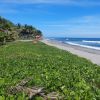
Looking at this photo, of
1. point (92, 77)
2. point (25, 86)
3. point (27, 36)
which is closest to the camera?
point (25, 86)

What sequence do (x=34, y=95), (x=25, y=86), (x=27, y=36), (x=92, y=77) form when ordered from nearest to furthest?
(x=34, y=95) → (x=25, y=86) → (x=92, y=77) → (x=27, y=36)

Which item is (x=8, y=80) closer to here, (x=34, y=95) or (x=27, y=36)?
(x=34, y=95)

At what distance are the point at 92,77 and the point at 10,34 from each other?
4803 cm

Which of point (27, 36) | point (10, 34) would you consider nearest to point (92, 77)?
point (10, 34)

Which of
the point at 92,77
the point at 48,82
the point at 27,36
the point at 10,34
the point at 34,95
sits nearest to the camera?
the point at 34,95

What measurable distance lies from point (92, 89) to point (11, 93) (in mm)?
3634

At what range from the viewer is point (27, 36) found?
456 feet

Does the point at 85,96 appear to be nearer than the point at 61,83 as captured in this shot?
Yes

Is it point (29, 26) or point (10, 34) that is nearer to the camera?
point (10, 34)

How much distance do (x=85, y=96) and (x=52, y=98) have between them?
124 cm

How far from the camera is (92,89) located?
1399 centimetres

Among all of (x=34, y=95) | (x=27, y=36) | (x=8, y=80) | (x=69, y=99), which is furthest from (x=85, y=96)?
(x=27, y=36)

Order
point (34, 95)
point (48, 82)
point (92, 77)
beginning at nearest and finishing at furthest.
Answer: point (34, 95), point (48, 82), point (92, 77)

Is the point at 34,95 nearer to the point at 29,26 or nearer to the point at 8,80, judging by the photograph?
the point at 8,80
